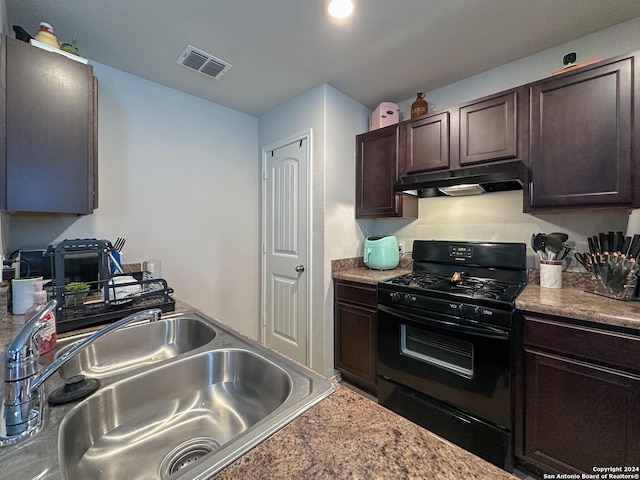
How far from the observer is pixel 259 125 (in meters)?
2.89

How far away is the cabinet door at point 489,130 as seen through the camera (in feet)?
5.66

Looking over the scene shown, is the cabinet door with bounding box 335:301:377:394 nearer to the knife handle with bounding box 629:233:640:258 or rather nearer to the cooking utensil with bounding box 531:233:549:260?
the cooking utensil with bounding box 531:233:549:260

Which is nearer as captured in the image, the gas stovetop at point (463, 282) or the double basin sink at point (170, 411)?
the double basin sink at point (170, 411)

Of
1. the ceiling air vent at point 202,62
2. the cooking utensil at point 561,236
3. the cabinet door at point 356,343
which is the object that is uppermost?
the ceiling air vent at point 202,62

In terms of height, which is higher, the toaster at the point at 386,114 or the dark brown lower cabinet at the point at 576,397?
the toaster at the point at 386,114

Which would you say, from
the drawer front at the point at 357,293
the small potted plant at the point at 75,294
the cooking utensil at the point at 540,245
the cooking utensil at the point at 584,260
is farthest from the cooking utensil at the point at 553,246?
the small potted plant at the point at 75,294

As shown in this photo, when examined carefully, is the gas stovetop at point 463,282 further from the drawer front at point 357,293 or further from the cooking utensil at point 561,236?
the cooking utensil at point 561,236

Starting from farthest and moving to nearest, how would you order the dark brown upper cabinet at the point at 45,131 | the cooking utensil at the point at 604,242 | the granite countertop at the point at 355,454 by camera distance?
the cooking utensil at the point at 604,242 → the dark brown upper cabinet at the point at 45,131 → the granite countertop at the point at 355,454

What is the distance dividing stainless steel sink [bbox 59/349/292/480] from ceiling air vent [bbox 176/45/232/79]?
196 cm

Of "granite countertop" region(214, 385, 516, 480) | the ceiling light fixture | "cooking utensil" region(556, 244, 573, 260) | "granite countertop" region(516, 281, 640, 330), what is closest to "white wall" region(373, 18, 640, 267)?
"cooking utensil" region(556, 244, 573, 260)

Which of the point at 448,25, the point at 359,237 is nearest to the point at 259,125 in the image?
the point at 359,237

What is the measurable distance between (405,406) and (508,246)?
1.33 m

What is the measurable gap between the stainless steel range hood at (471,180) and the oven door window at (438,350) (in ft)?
3.36

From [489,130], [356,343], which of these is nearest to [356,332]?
→ [356,343]
